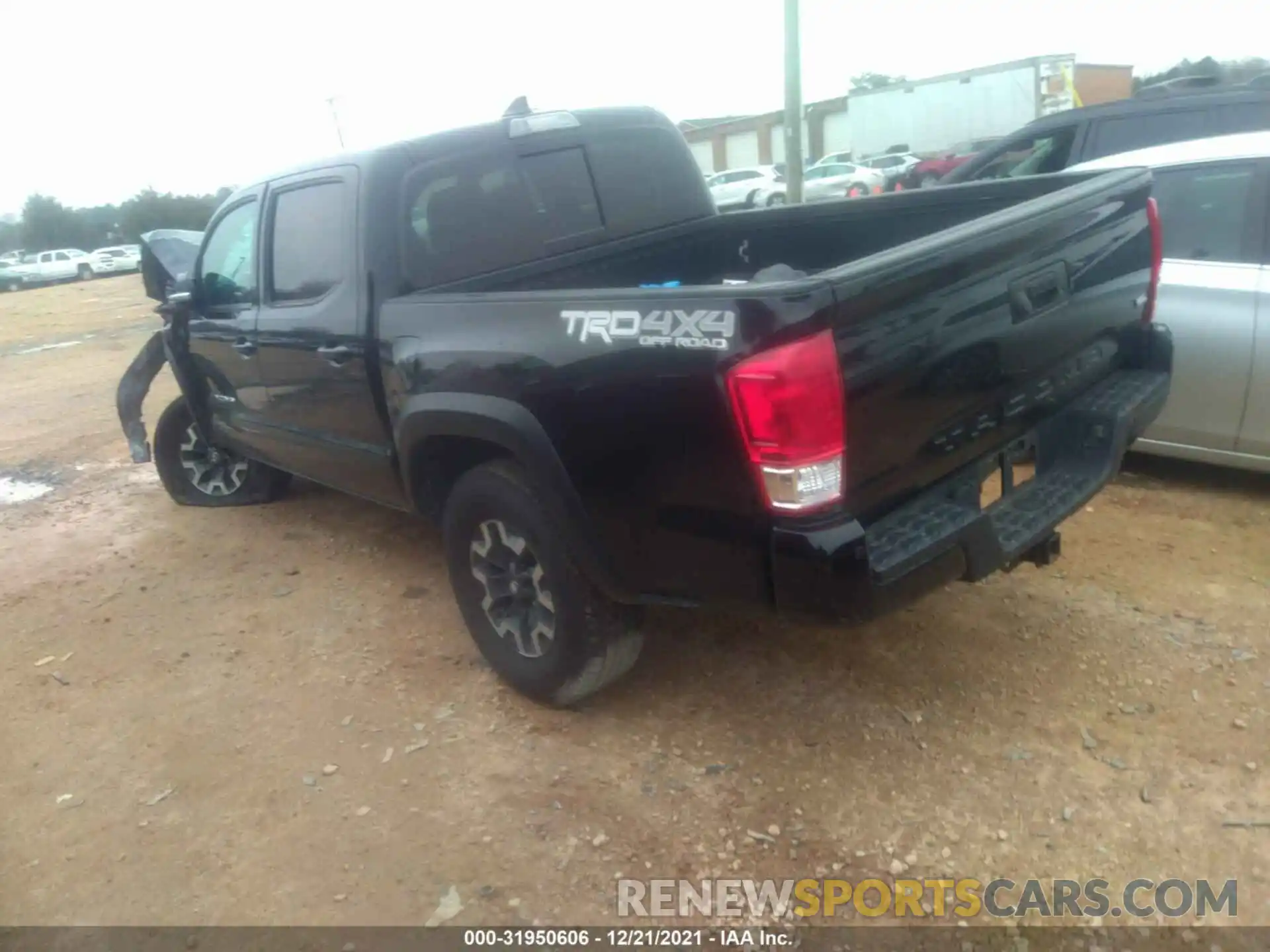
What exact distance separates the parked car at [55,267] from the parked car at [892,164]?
32.7 meters

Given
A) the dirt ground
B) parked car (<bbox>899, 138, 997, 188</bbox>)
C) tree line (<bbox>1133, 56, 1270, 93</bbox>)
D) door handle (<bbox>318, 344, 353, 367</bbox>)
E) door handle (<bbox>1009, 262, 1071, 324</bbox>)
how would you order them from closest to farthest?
the dirt ground, door handle (<bbox>1009, 262, 1071, 324</bbox>), door handle (<bbox>318, 344, 353, 367</bbox>), parked car (<bbox>899, 138, 997, 188</bbox>), tree line (<bbox>1133, 56, 1270, 93</bbox>)

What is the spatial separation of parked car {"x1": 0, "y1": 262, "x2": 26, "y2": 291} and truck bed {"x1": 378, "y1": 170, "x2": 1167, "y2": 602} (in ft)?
147

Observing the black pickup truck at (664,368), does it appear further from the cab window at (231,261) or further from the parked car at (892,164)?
the parked car at (892,164)

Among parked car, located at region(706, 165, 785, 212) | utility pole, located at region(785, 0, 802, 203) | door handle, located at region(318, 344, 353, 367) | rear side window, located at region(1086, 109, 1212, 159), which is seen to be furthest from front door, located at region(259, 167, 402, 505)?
parked car, located at region(706, 165, 785, 212)

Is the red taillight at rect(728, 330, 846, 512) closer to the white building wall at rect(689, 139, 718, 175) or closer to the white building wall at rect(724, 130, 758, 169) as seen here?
the white building wall at rect(724, 130, 758, 169)

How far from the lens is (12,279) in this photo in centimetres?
4041

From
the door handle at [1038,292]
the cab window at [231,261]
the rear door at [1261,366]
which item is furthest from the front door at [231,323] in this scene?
the rear door at [1261,366]

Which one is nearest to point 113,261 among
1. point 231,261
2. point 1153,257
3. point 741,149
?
point 741,149

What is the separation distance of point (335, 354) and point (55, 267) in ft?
148

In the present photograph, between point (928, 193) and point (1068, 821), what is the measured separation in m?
2.31

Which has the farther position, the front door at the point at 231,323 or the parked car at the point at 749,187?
the parked car at the point at 749,187

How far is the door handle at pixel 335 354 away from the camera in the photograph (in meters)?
3.79

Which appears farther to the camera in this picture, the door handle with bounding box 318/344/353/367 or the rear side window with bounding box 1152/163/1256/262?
the rear side window with bounding box 1152/163/1256/262

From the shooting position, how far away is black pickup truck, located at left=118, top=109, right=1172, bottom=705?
2.42 m
